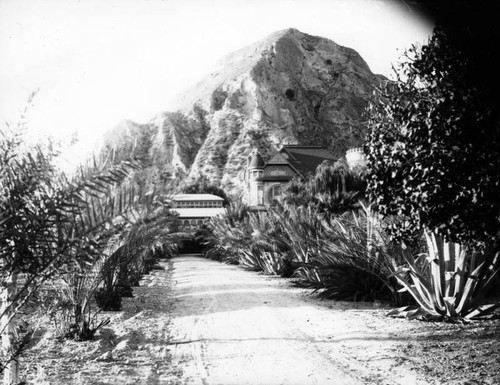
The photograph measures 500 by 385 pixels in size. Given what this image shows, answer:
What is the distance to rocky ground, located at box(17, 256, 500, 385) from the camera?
4977 millimetres

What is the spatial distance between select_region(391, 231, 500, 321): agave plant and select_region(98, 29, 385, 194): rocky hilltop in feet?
295

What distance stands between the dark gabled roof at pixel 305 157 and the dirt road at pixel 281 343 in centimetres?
5995

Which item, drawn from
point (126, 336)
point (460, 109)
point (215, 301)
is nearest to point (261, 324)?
point (126, 336)

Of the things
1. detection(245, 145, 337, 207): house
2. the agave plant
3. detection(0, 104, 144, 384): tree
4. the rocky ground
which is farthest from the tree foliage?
detection(245, 145, 337, 207): house

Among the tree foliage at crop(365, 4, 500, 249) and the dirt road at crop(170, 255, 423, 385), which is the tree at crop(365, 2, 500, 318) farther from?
the dirt road at crop(170, 255, 423, 385)

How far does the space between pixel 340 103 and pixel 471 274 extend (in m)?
133

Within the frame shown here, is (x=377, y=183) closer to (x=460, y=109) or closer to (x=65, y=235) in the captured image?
(x=460, y=109)

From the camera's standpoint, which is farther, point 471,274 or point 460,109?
point 471,274

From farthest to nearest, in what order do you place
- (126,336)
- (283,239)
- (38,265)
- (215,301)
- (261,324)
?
1. (283,239)
2. (215,301)
3. (261,324)
4. (126,336)
5. (38,265)

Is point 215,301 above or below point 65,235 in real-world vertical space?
below

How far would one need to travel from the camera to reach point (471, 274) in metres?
7.35

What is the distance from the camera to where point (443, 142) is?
508 cm

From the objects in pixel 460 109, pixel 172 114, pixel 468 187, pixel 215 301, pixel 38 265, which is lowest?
pixel 215 301

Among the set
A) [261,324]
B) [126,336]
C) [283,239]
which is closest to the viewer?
[126,336]
